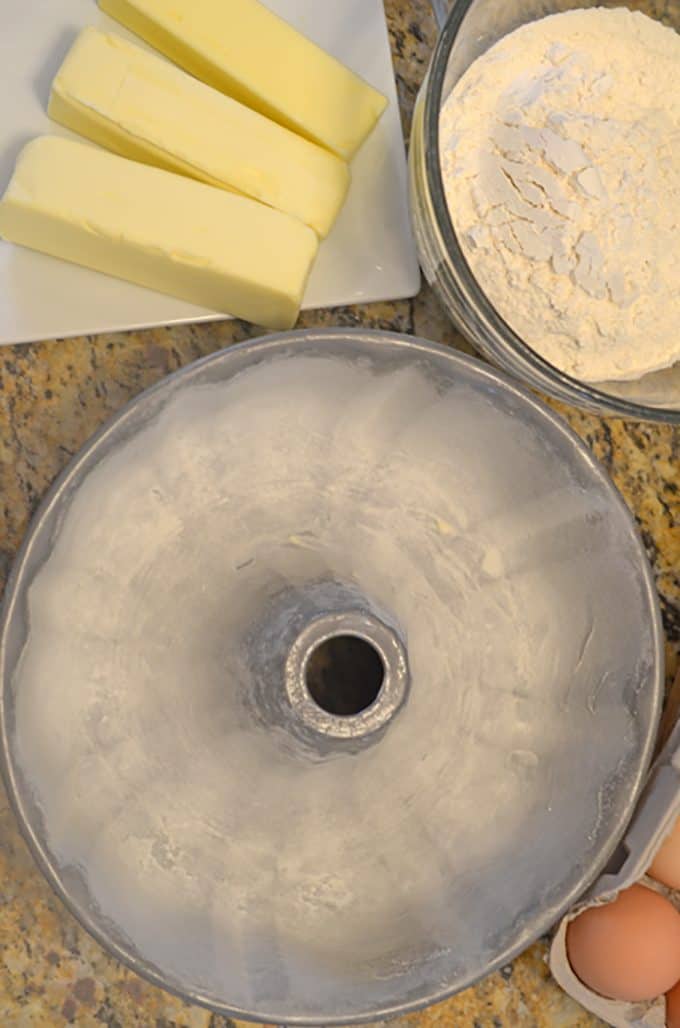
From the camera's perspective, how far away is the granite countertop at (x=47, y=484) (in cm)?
75

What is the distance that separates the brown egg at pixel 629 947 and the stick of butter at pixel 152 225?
0.46 metres

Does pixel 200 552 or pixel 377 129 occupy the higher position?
pixel 377 129

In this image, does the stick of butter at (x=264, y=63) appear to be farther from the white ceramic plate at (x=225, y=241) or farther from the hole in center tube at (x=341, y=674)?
the hole in center tube at (x=341, y=674)

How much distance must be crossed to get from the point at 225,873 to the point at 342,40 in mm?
565

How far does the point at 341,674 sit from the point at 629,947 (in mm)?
261

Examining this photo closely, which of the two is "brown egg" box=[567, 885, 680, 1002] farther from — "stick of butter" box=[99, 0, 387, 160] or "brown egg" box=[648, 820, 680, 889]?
"stick of butter" box=[99, 0, 387, 160]

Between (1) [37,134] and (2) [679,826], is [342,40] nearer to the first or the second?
(1) [37,134]

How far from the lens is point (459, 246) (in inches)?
26.2

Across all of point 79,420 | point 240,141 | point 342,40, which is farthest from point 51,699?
point 342,40

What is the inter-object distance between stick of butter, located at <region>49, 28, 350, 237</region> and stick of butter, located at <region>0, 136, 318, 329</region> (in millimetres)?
18

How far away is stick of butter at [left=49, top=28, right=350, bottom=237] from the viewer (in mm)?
717

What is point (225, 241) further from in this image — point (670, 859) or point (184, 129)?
point (670, 859)

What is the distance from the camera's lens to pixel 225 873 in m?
0.65

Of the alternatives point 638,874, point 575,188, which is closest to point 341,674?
point 638,874
